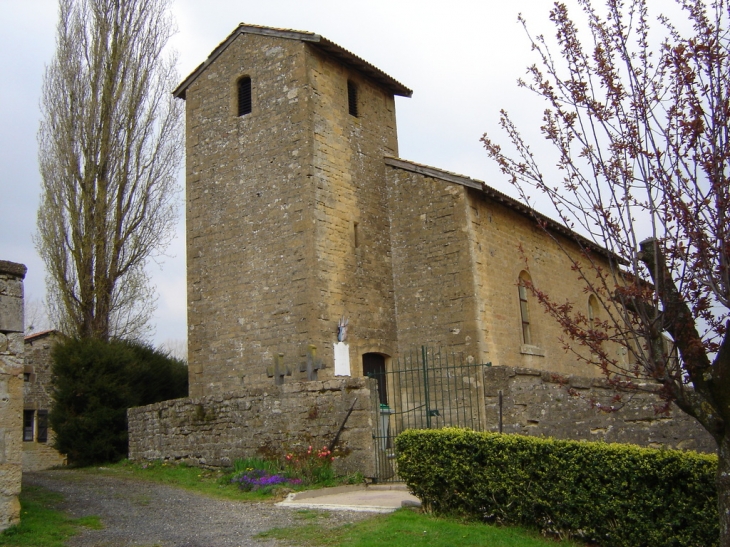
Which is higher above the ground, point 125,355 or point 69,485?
point 125,355

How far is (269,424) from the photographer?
12.1 m

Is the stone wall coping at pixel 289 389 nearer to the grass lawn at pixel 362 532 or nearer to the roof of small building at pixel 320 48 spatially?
the grass lawn at pixel 362 532

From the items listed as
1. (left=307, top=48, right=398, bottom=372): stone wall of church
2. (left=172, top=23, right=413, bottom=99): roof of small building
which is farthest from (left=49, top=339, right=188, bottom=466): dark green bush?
(left=172, top=23, right=413, bottom=99): roof of small building

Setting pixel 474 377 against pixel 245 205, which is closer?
pixel 474 377

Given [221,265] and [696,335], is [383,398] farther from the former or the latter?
[696,335]

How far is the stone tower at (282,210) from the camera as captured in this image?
1527 centimetres

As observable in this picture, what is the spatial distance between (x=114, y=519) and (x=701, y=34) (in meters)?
8.55

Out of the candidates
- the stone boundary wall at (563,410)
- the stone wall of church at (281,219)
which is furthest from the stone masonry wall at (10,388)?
the stone wall of church at (281,219)

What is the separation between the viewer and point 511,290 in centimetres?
1678

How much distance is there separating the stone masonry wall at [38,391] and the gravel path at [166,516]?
11803 mm

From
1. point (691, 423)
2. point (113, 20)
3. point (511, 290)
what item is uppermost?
point (113, 20)

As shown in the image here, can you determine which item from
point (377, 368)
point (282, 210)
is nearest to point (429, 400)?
point (377, 368)

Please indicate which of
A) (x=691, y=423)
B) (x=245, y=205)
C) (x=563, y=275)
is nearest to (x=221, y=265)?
(x=245, y=205)

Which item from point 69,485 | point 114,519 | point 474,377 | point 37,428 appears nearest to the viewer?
point 114,519
